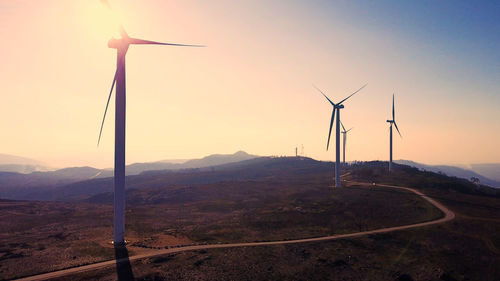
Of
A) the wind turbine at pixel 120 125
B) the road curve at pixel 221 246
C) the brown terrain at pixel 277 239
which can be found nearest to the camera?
the road curve at pixel 221 246

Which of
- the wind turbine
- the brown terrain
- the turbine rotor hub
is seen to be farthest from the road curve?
the turbine rotor hub

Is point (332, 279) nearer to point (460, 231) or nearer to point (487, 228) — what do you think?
point (460, 231)

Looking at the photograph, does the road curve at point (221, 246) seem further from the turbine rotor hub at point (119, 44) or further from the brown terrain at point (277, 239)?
the turbine rotor hub at point (119, 44)

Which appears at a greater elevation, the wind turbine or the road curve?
the wind turbine

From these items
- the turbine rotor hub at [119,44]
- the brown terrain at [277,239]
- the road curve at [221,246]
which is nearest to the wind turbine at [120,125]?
the turbine rotor hub at [119,44]

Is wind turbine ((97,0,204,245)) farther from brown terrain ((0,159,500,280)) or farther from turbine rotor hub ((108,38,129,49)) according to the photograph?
brown terrain ((0,159,500,280))

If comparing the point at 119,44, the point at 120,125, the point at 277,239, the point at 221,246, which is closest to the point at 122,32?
the point at 119,44

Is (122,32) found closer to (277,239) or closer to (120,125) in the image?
(120,125)

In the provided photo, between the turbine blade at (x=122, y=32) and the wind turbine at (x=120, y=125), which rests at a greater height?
the turbine blade at (x=122, y=32)

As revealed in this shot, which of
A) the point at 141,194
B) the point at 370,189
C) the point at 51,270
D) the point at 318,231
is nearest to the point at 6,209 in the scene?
the point at 141,194

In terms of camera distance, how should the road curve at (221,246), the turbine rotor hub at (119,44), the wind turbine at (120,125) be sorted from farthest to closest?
the turbine rotor hub at (119,44) → the wind turbine at (120,125) → the road curve at (221,246)

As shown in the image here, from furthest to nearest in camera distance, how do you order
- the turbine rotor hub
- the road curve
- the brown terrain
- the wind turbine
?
the turbine rotor hub → the wind turbine → the brown terrain → the road curve

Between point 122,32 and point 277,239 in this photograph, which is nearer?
point 122,32

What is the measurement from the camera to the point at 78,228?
258ft
